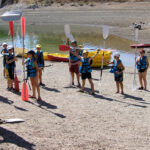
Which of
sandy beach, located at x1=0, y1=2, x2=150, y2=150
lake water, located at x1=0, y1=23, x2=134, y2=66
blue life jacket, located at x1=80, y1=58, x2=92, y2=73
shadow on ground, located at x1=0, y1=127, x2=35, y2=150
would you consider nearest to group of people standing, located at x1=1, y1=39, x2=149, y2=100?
blue life jacket, located at x1=80, y1=58, x2=92, y2=73

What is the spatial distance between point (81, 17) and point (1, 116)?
32361mm

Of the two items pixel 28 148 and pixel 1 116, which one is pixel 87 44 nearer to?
pixel 1 116

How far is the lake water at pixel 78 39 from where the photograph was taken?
797 inches

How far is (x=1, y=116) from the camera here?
6.81 meters

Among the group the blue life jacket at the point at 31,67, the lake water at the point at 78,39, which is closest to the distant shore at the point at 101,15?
the lake water at the point at 78,39

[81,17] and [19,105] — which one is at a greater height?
[81,17]

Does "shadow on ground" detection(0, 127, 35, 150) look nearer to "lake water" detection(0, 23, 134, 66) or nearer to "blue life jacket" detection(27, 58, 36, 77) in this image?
"blue life jacket" detection(27, 58, 36, 77)

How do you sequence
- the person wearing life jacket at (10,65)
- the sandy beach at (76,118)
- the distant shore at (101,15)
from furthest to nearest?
1. the distant shore at (101,15)
2. the person wearing life jacket at (10,65)
3. the sandy beach at (76,118)

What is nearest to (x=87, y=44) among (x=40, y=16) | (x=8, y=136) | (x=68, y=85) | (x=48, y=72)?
(x=48, y=72)

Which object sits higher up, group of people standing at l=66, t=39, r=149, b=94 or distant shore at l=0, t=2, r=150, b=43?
distant shore at l=0, t=2, r=150, b=43

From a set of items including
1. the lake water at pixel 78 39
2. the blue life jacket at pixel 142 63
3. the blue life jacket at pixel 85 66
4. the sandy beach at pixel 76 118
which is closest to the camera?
the sandy beach at pixel 76 118

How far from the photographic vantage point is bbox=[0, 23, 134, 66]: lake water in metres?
20.2

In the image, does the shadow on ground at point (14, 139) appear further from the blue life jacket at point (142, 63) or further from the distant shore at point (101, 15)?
the distant shore at point (101, 15)

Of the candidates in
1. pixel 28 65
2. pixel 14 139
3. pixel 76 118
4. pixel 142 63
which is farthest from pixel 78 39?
pixel 14 139
